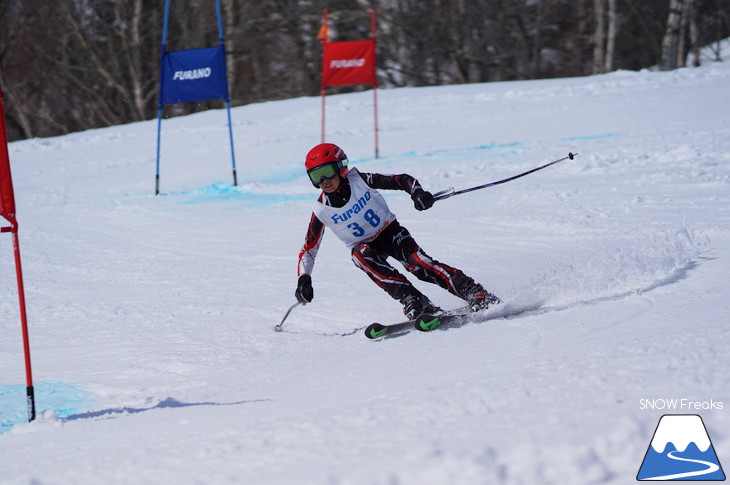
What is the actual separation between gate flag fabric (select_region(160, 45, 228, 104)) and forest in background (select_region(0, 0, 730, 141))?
1339 centimetres

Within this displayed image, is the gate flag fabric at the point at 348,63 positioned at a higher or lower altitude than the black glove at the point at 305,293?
higher

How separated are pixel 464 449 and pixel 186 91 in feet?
29.6

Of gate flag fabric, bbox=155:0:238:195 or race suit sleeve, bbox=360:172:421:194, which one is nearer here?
race suit sleeve, bbox=360:172:421:194

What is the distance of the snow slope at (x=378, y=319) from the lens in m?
2.52

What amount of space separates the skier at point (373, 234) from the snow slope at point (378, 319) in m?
0.32

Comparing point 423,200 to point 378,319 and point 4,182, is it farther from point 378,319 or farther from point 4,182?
point 4,182

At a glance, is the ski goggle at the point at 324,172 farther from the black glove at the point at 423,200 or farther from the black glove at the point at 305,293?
the black glove at the point at 305,293

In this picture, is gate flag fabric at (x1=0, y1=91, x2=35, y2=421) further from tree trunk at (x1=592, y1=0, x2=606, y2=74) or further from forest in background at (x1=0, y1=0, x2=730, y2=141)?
tree trunk at (x1=592, y1=0, x2=606, y2=74)

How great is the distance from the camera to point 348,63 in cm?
1206

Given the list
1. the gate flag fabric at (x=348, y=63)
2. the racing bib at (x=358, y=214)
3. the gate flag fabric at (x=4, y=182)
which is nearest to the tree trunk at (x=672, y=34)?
the gate flag fabric at (x=348, y=63)

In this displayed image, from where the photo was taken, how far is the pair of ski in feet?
14.5

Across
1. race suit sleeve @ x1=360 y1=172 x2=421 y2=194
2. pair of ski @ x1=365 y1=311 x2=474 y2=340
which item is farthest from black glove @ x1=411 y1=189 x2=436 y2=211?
pair of ski @ x1=365 y1=311 x2=474 y2=340

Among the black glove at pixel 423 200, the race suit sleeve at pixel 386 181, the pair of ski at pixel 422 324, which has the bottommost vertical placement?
the pair of ski at pixel 422 324

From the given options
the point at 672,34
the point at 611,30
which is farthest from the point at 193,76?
the point at 611,30
